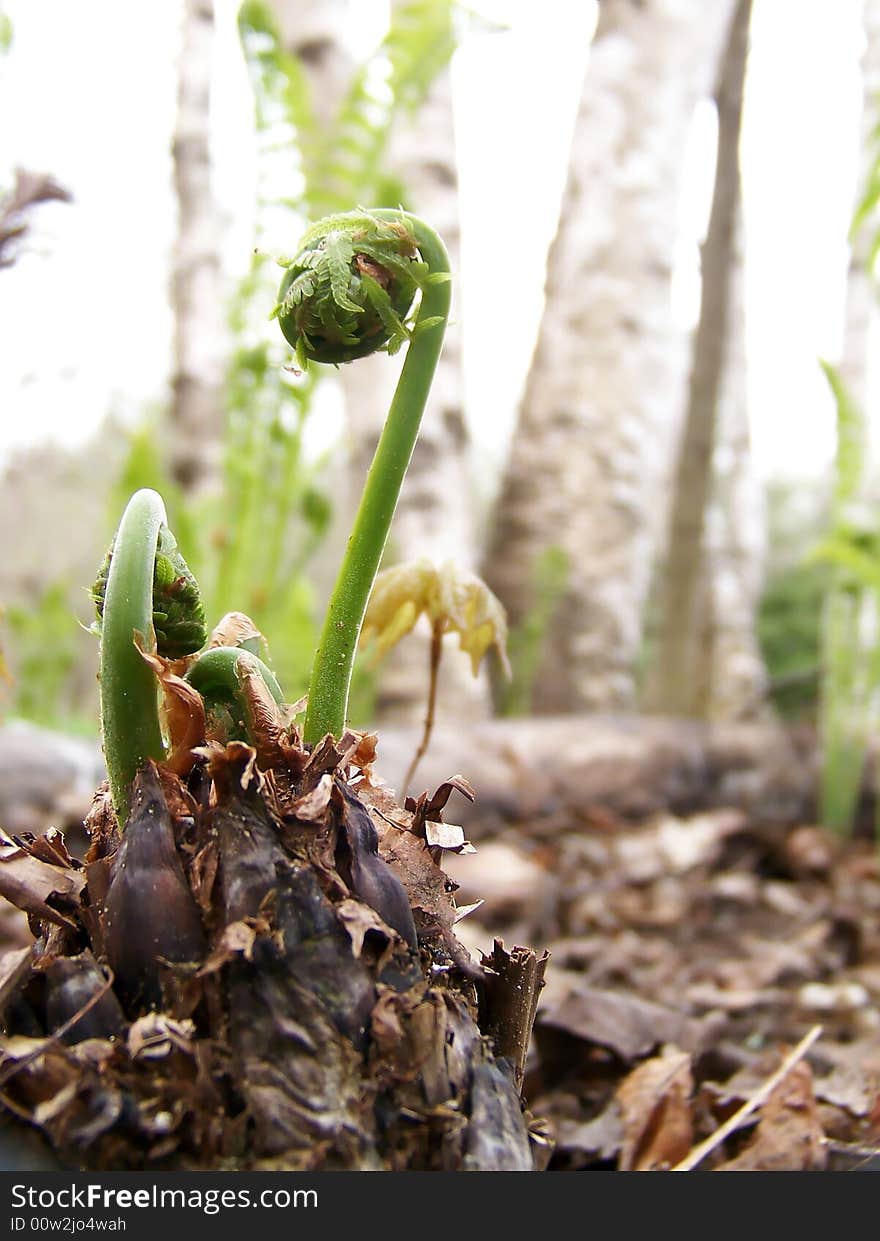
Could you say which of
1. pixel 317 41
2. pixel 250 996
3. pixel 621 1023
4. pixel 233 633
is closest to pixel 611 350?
pixel 317 41

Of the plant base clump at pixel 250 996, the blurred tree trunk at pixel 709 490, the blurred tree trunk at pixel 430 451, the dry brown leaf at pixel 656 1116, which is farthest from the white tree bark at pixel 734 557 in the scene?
the plant base clump at pixel 250 996

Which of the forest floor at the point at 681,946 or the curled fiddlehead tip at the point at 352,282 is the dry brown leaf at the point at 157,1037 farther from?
the curled fiddlehead tip at the point at 352,282

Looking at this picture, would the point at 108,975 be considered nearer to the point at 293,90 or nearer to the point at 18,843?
the point at 18,843

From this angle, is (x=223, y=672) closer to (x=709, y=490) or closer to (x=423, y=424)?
(x=423, y=424)

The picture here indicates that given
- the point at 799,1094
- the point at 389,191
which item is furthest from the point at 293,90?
the point at 799,1094

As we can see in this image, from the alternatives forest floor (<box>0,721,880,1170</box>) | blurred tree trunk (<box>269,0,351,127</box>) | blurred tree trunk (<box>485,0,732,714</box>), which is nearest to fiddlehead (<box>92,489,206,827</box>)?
forest floor (<box>0,721,880,1170</box>)

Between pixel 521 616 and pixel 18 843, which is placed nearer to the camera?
pixel 18 843
